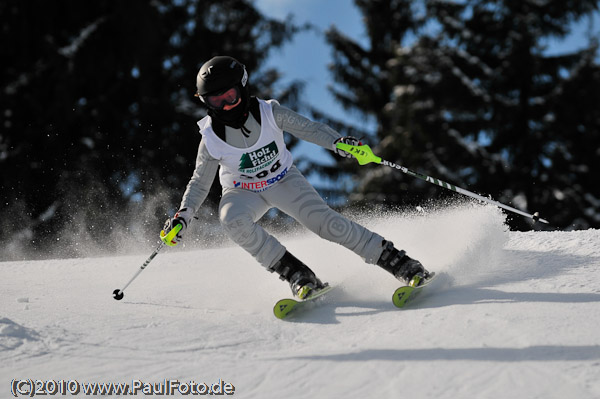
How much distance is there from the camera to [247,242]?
398cm

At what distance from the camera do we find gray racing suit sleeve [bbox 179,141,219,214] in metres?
4.27

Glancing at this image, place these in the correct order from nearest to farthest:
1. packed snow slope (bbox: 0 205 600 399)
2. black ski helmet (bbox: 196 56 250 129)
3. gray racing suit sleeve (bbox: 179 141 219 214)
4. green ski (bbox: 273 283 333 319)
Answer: packed snow slope (bbox: 0 205 600 399)
green ski (bbox: 273 283 333 319)
black ski helmet (bbox: 196 56 250 129)
gray racing suit sleeve (bbox: 179 141 219 214)

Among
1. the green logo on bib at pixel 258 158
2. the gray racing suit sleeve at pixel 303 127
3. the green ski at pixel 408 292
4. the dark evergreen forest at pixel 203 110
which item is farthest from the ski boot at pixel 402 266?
the dark evergreen forest at pixel 203 110

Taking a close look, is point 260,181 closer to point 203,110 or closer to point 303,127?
point 303,127

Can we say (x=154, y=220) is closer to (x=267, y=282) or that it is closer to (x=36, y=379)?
(x=267, y=282)

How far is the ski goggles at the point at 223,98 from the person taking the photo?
402 centimetres

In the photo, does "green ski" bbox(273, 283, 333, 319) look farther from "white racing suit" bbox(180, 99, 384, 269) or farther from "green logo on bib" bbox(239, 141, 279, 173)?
"green logo on bib" bbox(239, 141, 279, 173)

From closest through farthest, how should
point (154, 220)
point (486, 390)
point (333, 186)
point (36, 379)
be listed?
point (486, 390), point (36, 379), point (154, 220), point (333, 186)

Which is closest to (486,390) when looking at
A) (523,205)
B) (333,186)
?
(523,205)

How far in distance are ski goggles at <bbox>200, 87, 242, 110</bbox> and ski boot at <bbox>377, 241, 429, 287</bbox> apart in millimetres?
1402

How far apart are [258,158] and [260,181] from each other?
0.60 ft

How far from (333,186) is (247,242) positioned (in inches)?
642

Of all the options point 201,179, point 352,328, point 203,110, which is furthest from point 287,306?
point 203,110

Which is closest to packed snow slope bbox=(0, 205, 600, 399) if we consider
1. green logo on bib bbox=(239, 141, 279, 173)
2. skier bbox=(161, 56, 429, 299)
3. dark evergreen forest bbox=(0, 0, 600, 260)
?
skier bbox=(161, 56, 429, 299)
